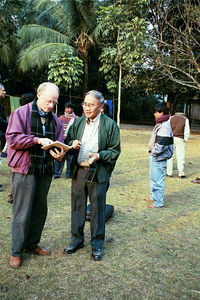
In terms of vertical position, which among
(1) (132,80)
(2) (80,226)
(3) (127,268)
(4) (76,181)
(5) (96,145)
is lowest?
(3) (127,268)

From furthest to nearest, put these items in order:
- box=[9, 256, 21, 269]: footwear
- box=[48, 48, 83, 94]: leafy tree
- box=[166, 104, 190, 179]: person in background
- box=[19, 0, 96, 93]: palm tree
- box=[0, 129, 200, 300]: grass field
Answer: box=[19, 0, 96, 93]: palm tree < box=[48, 48, 83, 94]: leafy tree < box=[166, 104, 190, 179]: person in background < box=[9, 256, 21, 269]: footwear < box=[0, 129, 200, 300]: grass field

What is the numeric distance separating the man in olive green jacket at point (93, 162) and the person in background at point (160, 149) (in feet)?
6.65

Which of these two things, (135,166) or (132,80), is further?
(132,80)

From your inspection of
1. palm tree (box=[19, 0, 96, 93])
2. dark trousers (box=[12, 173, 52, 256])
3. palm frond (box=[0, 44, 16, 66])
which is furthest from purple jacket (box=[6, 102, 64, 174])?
palm frond (box=[0, 44, 16, 66])

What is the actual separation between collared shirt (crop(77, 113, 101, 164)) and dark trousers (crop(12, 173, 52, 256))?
0.45 metres

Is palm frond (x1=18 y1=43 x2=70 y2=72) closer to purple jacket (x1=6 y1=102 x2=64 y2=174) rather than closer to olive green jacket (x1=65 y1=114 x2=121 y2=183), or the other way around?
olive green jacket (x1=65 y1=114 x2=121 y2=183)

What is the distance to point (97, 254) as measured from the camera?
329 centimetres

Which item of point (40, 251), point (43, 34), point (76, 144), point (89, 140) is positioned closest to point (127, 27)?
point (43, 34)

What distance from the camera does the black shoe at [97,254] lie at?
10.8 feet

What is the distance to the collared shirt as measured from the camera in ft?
10.5

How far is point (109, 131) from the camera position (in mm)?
3191

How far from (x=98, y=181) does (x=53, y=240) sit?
1170mm

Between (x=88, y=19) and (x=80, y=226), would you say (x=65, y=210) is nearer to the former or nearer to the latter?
(x=80, y=226)

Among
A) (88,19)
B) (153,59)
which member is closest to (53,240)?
(153,59)
